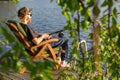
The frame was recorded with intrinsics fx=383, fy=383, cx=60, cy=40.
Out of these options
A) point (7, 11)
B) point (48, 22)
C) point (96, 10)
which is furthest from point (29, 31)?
point (7, 11)

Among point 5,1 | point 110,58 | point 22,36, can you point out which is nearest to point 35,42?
point 22,36


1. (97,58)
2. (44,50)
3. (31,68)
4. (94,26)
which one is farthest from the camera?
(44,50)

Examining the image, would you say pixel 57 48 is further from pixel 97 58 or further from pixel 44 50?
pixel 97 58

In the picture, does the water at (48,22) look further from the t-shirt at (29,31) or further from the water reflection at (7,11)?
the t-shirt at (29,31)

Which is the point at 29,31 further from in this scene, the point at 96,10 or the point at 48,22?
the point at 48,22

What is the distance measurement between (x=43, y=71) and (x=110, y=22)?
393 millimetres

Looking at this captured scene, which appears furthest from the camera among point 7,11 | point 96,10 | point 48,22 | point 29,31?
point 7,11

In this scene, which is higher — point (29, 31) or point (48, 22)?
point (29, 31)

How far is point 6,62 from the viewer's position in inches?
58.4

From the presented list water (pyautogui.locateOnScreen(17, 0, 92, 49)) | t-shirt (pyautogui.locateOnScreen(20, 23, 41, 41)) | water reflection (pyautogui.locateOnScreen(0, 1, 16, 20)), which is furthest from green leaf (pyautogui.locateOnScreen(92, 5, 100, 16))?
water reflection (pyautogui.locateOnScreen(0, 1, 16, 20))

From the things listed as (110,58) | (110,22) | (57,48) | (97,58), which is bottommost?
(57,48)

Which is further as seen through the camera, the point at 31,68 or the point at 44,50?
the point at 44,50

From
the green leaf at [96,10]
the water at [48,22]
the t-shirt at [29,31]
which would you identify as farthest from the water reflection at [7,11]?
the green leaf at [96,10]

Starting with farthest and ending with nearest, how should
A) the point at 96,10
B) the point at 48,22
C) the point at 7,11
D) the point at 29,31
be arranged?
the point at 7,11 < the point at 48,22 < the point at 29,31 < the point at 96,10
